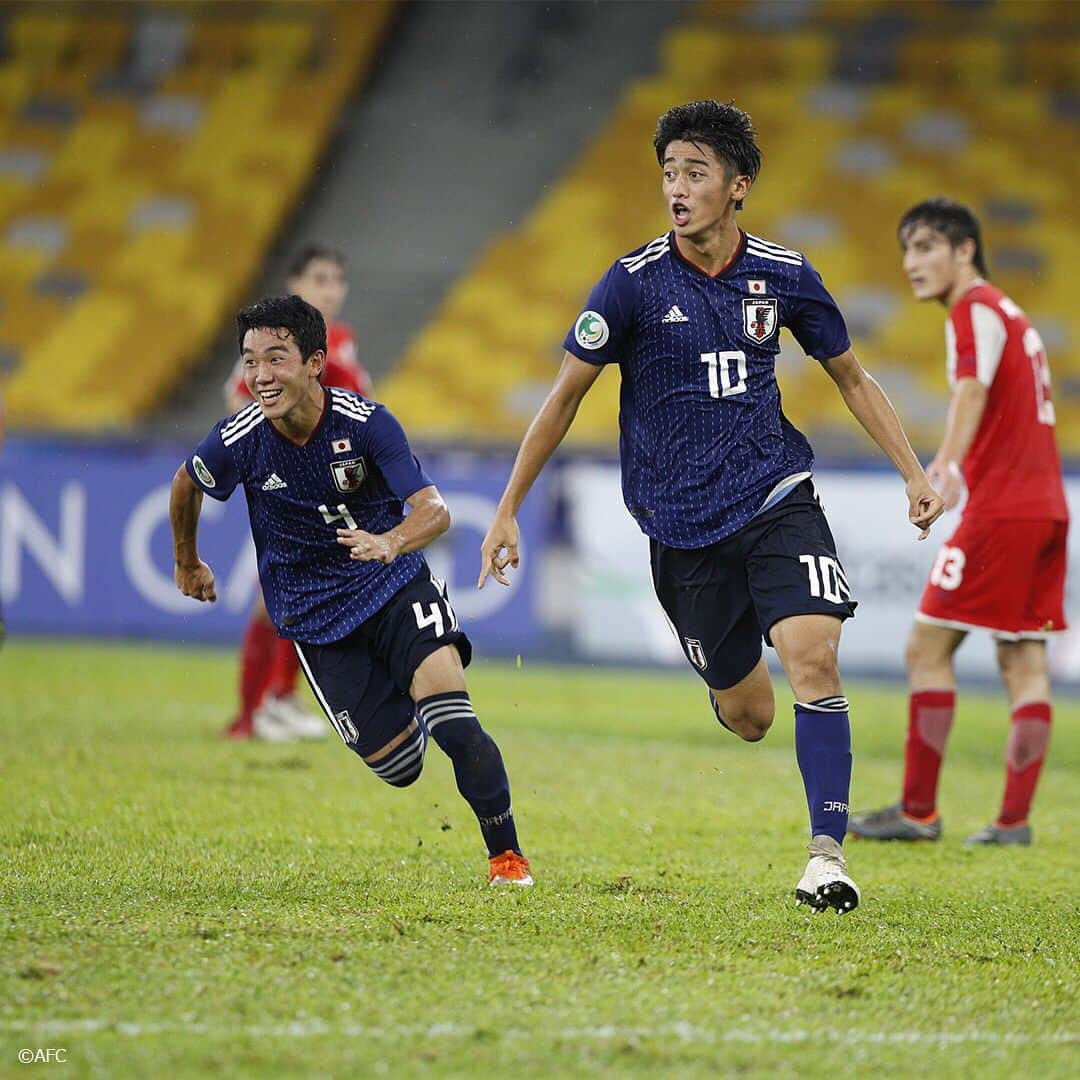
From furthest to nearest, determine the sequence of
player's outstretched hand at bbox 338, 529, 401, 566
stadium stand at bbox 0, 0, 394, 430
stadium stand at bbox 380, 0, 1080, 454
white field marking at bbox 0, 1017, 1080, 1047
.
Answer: stadium stand at bbox 0, 0, 394, 430
stadium stand at bbox 380, 0, 1080, 454
player's outstretched hand at bbox 338, 529, 401, 566
white field marking at bbox 0, 1017, 1080, 1047

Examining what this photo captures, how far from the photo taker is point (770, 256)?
5270 mm

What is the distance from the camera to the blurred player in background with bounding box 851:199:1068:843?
6.88m

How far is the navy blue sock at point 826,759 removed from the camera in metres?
4.93

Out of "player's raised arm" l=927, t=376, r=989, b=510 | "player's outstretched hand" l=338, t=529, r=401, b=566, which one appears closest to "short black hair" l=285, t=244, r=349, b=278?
"player's raised arm" l=927, t=376, r=989, b=510

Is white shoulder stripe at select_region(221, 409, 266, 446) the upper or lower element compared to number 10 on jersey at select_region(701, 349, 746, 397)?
lower

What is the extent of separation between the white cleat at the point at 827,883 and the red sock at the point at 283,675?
4.75m

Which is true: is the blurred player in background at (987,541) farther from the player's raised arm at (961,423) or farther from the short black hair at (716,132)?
the short black hair at (716,132)

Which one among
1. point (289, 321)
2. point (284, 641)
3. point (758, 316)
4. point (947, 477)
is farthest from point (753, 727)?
point (284, 641)

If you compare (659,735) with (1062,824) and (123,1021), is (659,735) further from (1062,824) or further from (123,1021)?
(123,1021)

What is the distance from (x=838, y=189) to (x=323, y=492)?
15141 millimetres

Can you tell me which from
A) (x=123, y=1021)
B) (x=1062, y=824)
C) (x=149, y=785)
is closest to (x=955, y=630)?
(x=1062, y=824)

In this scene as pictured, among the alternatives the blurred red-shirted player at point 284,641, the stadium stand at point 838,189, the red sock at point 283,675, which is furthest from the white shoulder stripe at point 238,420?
the stadium stand at point 838,189

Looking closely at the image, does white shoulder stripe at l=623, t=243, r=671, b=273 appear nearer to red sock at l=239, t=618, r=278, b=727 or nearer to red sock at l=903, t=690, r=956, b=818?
red sock at l=903, t=690, r=956, b=818

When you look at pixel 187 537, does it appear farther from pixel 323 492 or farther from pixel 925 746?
pixel 925 746
